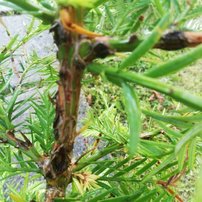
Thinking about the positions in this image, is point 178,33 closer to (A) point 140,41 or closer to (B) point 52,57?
(A) point 140,41

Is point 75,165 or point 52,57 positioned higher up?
point 52,57

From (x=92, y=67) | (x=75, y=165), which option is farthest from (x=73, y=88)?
(x=75, y=165)

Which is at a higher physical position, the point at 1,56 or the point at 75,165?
the point at 1,56

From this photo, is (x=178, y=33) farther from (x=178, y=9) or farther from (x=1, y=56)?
(x=1, y=56)

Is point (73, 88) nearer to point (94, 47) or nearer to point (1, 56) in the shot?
point (94, 47)

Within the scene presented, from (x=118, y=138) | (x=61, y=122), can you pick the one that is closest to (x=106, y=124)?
(x=118, y=138)

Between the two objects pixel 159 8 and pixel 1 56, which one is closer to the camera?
pixel 159 8

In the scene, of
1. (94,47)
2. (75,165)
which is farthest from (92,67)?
(75,165)

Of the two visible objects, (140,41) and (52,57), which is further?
(52,57)
